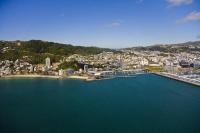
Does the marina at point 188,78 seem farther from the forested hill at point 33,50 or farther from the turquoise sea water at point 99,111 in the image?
the forested hill at point 33,50

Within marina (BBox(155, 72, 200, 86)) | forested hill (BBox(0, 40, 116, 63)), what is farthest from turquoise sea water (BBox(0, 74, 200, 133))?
Result: forested hill (BBox(0, 40, 116, 63))

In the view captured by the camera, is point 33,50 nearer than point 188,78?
No

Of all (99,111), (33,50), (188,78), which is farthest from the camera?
(33,50)

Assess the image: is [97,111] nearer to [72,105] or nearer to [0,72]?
[72,105]

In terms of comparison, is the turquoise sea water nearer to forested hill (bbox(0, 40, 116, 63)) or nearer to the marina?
the marina

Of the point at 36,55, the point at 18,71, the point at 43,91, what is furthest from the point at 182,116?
the point at 36,55

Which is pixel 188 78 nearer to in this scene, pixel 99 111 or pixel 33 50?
pixel 99 111

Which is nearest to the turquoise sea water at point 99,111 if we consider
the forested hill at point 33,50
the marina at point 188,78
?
the marina at point 188,78

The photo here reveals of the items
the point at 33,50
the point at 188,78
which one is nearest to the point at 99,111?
the point at 188,78
